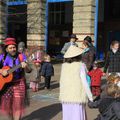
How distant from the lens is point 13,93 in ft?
27.2

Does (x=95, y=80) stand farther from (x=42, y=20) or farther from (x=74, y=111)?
(x=42, y=20)

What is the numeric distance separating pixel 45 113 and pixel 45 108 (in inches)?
26.2

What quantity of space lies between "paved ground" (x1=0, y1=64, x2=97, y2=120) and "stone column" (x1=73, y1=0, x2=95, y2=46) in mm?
7801

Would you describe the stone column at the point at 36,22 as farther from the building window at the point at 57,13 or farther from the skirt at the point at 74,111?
the skirt at the point at 74,111

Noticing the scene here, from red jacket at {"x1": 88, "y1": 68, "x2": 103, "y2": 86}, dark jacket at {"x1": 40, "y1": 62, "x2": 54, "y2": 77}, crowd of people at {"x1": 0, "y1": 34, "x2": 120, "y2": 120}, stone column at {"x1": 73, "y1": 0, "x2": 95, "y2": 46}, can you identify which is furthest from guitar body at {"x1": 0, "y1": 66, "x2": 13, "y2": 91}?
stone column at {"x1": 73, "y1": 0, "x2": 95, "y2": 46}

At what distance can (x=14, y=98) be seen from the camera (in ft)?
27.3

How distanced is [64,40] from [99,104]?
86.5ft

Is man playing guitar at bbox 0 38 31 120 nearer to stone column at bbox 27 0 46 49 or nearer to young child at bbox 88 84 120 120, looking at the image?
young child at bbox 88 84 120 120

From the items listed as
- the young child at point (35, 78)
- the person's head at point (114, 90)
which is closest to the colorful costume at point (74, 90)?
the person's head at point (114, 90)

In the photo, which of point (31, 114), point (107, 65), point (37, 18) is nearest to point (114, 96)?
point (31, 114)

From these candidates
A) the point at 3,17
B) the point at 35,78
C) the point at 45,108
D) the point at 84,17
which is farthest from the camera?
the point at 3,17

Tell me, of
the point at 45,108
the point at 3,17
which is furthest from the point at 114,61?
the point at 3,17

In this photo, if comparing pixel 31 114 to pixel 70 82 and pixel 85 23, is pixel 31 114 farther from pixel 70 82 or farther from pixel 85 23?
pixel 85 23

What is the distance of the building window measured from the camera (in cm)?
3299
